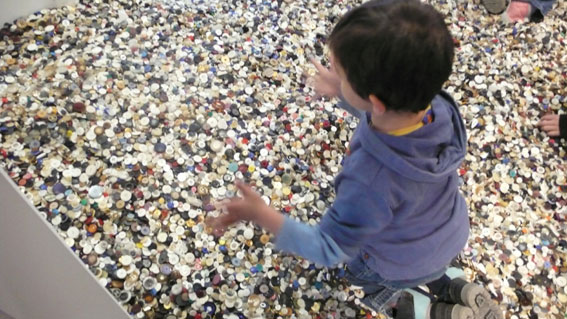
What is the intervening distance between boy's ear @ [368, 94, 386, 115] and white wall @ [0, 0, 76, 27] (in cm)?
134

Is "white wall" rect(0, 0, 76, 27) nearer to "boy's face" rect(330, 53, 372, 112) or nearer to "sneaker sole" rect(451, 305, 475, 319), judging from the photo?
"boy's face" rect(330, 53, 372, 112)

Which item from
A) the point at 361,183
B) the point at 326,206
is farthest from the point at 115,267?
the point at 361,183

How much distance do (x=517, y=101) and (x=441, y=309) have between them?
88 cm

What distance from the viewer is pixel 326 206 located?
4.28ft

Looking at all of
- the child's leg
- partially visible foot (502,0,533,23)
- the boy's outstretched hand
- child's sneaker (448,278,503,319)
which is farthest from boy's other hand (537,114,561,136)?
the boy's outstretched hand

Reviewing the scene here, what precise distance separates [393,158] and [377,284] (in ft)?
1.43

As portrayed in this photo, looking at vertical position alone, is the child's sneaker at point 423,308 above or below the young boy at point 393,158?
below

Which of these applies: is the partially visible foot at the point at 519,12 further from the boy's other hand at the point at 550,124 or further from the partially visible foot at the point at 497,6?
the boy's other hand at the point at 550,124

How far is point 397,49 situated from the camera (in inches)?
24.6

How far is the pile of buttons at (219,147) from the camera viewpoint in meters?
1.17

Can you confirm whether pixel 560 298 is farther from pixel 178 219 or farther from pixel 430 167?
pixel 178 219

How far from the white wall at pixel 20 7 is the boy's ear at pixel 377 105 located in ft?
4.39

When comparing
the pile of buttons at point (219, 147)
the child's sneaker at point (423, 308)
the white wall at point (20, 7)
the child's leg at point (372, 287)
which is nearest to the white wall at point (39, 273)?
the pile of buttons at point (219, 147)

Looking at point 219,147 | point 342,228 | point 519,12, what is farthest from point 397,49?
point 519,12
